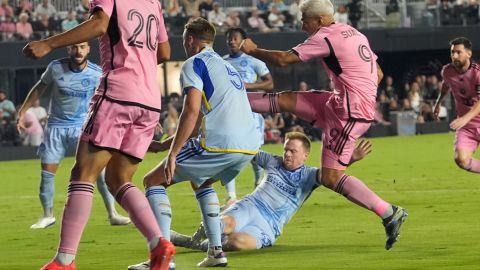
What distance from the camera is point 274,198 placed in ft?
41.2

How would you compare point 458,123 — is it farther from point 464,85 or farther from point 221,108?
point 221,108

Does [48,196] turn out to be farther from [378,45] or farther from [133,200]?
[378,45]

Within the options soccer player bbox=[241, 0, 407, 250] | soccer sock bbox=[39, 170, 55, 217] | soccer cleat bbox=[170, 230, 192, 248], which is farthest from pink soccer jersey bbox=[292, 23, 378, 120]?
soccer sock bbox=[39, 170, 55, 217]

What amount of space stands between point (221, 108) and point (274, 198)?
2093mm

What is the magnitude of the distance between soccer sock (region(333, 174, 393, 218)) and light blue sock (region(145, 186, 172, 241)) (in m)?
2.07

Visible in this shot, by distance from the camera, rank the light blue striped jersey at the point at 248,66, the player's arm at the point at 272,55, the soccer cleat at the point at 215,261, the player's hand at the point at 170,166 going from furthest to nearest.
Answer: the light blue striped jersey at the point at 248,66 → the player's arm at the point at 272,55 → the soccer cleat at the point at 215,261 → the player's hand at the point at 170,166

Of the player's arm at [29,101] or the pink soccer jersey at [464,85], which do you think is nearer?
the player's arm at [29,101]

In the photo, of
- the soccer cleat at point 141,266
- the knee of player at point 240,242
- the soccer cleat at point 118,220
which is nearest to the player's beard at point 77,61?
the soccer cleat at point 118,220

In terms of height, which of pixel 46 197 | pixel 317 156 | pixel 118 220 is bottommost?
pixel 317 156

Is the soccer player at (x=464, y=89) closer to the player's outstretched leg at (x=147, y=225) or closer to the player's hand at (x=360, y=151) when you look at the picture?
the player's hand at (x=360, y=151)

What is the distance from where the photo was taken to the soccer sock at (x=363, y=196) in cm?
1201

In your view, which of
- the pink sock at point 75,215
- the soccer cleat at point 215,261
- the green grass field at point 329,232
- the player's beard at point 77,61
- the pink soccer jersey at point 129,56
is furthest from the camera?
the player's beard at point 77,61

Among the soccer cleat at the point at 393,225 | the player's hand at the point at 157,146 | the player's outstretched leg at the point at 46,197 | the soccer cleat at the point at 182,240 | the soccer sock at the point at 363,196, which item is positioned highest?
the player's hand at the point at 157,146

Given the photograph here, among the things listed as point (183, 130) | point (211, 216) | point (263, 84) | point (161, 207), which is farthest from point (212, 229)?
point (263, 84)
